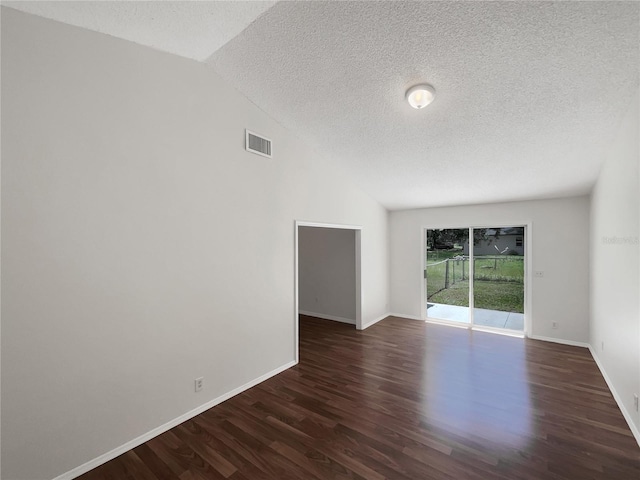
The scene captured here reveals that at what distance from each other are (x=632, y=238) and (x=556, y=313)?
A: 2.76m

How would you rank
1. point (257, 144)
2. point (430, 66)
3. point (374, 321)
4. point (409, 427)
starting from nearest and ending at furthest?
1. point (430, 66)
2. point (409, 427)
3. point (257, 144)
4. point (374, 321)

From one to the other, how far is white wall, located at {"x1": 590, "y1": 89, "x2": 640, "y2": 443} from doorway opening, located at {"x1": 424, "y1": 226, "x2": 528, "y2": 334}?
1.31m

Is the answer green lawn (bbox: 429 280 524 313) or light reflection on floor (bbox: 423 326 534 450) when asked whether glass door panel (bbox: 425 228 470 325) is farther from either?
light reflection on floor (bbox: 423 326 534 450)

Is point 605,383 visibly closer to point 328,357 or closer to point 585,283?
point 585,283

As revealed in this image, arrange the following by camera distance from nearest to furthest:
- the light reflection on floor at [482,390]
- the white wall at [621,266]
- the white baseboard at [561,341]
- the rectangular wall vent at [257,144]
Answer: the white wall at [621,266] → the light reflection on floor at [482,390] → the rectangular wall vent at [257,144] → the white baseboard at [561,341]

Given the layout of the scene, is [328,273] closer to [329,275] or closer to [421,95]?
[329,275]

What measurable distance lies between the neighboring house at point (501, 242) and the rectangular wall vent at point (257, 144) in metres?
4.16

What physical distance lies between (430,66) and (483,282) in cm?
416

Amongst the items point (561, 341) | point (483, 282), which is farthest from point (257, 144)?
point (561, 341)

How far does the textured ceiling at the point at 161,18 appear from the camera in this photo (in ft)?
5.71

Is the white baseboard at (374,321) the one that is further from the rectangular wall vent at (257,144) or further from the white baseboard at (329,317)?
the rectangular wall vent at (257,144)

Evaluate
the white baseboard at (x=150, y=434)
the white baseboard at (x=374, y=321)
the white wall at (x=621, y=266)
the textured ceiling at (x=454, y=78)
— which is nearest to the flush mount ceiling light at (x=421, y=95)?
the textured ceiling at (x=454, y=78)

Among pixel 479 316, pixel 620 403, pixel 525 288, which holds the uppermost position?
pixel 525 288

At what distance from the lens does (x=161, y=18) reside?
6.31ft
